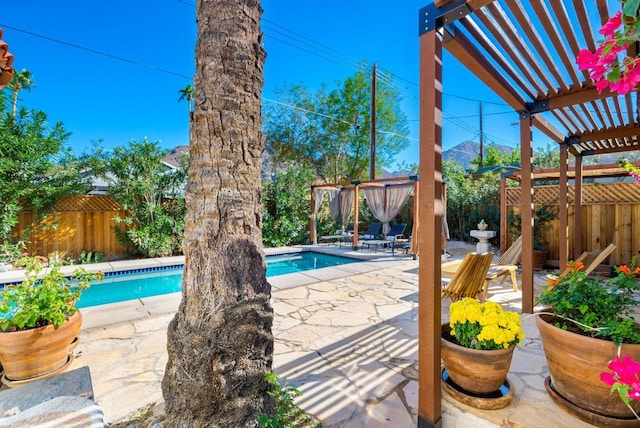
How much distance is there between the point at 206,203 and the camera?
4.85 feet

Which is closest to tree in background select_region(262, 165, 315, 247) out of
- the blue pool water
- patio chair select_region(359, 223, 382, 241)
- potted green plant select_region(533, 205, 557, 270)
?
the blue pool water

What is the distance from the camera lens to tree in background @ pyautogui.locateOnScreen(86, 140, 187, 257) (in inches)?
308

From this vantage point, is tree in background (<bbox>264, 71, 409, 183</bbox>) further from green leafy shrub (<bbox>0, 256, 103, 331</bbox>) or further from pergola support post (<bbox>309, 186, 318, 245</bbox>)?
green leafy shrub (<bbox>0, 256, 103, 331</bbox>)

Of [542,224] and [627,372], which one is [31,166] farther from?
[542,224]

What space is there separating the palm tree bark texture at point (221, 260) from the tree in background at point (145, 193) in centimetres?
771

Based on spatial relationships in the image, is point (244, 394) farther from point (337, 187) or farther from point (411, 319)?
point (337, 187)

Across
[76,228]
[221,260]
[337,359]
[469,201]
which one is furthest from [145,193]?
[469,201]

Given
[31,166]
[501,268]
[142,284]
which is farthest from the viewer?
[31,166]

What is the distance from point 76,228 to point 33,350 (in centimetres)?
771

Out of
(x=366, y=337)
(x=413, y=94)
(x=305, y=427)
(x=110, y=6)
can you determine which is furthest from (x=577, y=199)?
(x=413, y=94)

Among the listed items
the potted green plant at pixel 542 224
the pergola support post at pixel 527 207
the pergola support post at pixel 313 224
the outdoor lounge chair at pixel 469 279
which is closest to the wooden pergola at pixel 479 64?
the pergola support post at pixel 527 207

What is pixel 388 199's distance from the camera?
911cm

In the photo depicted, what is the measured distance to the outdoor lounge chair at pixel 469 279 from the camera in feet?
11.2

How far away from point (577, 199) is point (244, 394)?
21.3 feet
